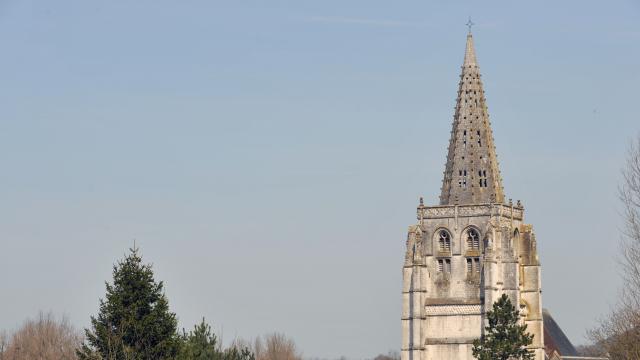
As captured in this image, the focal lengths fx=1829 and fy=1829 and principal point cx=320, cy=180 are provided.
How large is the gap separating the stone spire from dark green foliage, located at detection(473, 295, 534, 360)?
19720 millimetres

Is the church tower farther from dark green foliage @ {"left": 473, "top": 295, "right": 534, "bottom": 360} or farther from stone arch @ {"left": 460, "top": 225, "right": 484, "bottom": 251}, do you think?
dark green foliage @ {"left": 473, "top": 295, "right": 534, "bottom": 360}

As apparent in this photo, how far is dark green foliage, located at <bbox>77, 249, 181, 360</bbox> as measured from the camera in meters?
54.3

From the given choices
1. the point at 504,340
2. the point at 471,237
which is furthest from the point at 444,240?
the point at 504,340

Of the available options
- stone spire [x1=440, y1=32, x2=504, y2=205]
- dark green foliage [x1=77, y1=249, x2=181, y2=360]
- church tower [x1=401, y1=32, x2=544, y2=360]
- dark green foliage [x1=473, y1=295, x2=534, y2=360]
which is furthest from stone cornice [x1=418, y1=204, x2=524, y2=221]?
dark green foliage [x1=77, y1=249, x2=181, y2=360]

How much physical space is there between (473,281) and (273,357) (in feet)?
172

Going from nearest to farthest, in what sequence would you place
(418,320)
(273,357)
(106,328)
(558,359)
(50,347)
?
(106,328) → (418,320) → (558,359) → (50,347) → (273,357)

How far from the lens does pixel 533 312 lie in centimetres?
11300

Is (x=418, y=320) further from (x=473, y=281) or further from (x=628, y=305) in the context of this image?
(x=628, y=305)

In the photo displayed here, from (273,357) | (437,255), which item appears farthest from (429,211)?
(273,357)

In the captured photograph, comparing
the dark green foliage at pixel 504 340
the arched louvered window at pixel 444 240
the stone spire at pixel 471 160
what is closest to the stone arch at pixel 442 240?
the arched louvered window at pixel 444 240

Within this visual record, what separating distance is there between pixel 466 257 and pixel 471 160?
6.37 metres

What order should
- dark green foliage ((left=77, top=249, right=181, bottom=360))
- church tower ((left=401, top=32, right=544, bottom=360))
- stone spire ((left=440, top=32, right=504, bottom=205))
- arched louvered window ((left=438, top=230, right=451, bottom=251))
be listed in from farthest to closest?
1. stone spire ((left=440, top=32, right=504, bottom=205))
2. arched louvered window ((left=438, top=230, right=451, bottom=251))
3. church tower ((left=401, top=32, right=544, bottom=360))
4. dark green foliage ((left=77, top=249, right=181, bottom=360))

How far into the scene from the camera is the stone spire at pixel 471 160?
114312 millimetres

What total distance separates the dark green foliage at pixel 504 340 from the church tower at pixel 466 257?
14878 millimetres
